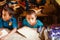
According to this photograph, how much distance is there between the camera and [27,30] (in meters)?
1.53

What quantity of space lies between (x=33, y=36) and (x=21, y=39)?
0.33 feet

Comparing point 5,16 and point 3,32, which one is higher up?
point 5,16

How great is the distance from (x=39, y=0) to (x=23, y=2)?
0.43 feet

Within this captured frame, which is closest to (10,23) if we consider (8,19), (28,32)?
(8,19)

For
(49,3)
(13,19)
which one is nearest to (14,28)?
(13,19)

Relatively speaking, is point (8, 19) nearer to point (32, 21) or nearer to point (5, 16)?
point (5, 16)

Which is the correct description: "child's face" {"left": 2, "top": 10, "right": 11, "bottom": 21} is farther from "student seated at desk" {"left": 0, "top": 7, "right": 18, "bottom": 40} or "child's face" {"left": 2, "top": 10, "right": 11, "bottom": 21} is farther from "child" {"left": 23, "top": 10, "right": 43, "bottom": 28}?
"child" {"left": 23, "top": 10, "right": 43, "bottom": 28}

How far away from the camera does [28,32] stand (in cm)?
152

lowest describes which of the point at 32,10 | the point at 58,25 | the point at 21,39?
the point at 21,39

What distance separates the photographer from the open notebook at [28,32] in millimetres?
1509

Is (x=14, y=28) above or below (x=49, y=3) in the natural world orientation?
below

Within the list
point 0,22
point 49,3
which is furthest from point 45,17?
point 0,22

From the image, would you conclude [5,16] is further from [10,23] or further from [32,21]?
[32,21]

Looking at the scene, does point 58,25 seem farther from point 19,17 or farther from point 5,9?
point 5,9
